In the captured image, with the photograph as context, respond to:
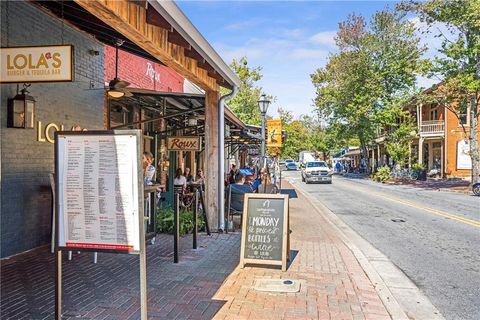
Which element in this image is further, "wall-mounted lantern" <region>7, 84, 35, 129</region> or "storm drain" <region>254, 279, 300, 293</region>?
"wall-mounted lantern" <region>7, 84, 35, 129</region>

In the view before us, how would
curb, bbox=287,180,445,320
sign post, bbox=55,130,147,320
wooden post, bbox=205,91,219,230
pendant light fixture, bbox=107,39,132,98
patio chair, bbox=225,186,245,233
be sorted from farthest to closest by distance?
patio chair, bbox=225,186,245,233 → wooden post, bbox=205,91,219,230 → pendant light fixture, bbox=107,39,132,98 → curb, bbox=287,180,445,320 → sign post, bbox=55,130,147,320

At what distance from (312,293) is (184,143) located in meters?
7.94

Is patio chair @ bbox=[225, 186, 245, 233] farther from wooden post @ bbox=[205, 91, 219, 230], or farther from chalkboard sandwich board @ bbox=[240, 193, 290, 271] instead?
chalkboard sandwich board @ bbox=[240, 193, 290, 271]

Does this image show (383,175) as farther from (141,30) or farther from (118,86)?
(141,30)

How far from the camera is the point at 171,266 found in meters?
6.17

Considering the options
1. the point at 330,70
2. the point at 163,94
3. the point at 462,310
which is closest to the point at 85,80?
the point at 163,94

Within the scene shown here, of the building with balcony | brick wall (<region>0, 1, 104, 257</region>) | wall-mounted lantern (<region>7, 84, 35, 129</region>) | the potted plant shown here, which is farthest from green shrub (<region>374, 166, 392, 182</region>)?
wall-mounted lantern (<region>7, 84, 35, 129</region>)

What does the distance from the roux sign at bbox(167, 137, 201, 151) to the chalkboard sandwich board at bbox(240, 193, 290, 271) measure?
19.7 ft

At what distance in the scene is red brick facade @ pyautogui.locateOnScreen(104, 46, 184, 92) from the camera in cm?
973

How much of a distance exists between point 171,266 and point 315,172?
86.7 ft

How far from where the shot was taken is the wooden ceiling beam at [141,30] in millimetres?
4109

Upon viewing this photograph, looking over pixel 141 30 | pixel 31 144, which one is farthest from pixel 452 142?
pixel 141 30

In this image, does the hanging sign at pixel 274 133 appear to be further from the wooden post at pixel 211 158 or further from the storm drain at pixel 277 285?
the storm drain at pixel 277 285

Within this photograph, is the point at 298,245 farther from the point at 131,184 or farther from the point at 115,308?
the point at 131,184
